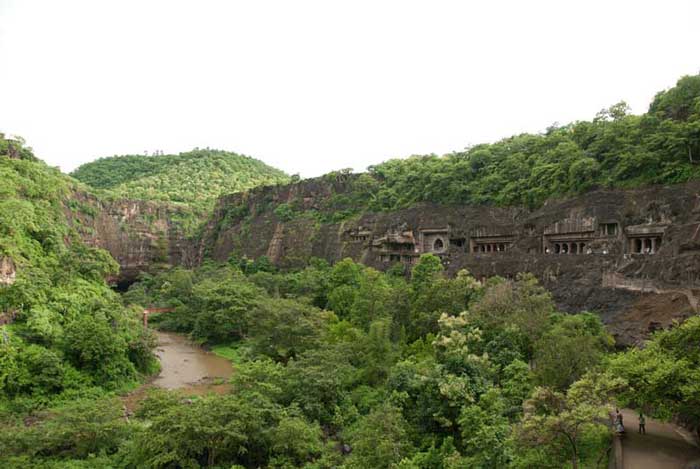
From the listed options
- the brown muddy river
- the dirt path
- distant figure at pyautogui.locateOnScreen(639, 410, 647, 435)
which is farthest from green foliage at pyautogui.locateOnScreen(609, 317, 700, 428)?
the brown muddy river

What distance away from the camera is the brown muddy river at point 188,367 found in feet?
84.4

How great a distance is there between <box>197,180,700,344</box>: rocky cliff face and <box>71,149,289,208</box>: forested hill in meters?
33.1

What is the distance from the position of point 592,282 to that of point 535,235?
6495mm

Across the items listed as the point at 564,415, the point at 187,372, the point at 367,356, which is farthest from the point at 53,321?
the point at 564,415

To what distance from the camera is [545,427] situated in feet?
35.7

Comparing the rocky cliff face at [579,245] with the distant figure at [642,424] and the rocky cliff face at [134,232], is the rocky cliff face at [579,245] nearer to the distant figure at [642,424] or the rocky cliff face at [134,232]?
the distant figure at [642,424]

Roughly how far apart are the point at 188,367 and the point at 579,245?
23839mm

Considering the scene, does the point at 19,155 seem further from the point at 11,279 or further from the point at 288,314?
the point at 288,314

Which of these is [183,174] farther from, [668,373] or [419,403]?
[668,373]

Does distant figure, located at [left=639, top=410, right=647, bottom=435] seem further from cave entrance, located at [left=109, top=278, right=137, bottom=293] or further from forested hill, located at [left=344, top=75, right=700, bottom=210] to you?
cave entrance, located at [left=109, top=278, right=137, bottom=293]

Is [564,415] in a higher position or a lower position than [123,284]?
higher

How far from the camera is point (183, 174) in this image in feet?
272

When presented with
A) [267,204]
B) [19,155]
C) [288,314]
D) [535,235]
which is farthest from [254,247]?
[535,235]

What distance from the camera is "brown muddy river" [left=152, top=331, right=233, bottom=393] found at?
2572 cm
